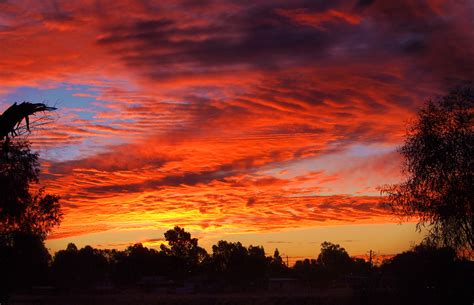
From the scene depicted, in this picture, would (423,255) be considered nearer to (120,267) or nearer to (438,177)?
(438,177)

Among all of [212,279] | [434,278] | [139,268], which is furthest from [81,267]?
[434,278]

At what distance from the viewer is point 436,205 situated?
3547 cm

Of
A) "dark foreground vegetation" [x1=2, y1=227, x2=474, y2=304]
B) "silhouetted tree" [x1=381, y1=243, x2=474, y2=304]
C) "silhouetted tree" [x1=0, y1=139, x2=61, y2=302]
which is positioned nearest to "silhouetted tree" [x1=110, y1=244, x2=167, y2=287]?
"dark foreground vegetation" [x1=2, y1=227, x2=474, y2=304]

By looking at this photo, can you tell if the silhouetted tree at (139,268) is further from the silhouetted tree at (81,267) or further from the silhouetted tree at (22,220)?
the silhouetted tree at (22,220)

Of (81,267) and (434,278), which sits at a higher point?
(81,267)

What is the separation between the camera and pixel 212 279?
157625 millimetres

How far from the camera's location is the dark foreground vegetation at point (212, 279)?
4291cm

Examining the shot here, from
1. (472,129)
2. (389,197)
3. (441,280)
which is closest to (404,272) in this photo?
(441,280)

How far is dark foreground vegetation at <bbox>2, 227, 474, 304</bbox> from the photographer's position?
1689 inches

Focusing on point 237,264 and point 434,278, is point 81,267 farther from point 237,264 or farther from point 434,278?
point 434,278

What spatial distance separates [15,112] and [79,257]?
190 meters

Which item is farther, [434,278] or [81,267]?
[81,267]

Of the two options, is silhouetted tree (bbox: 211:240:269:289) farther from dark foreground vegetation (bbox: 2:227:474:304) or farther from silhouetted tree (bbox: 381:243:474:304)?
silhouetted tree (bbox: 381:243:474:304)

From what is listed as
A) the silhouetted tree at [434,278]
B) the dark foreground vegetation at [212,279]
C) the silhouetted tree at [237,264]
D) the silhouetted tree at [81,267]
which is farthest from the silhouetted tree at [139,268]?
the silhouetted tree at [434,278]
